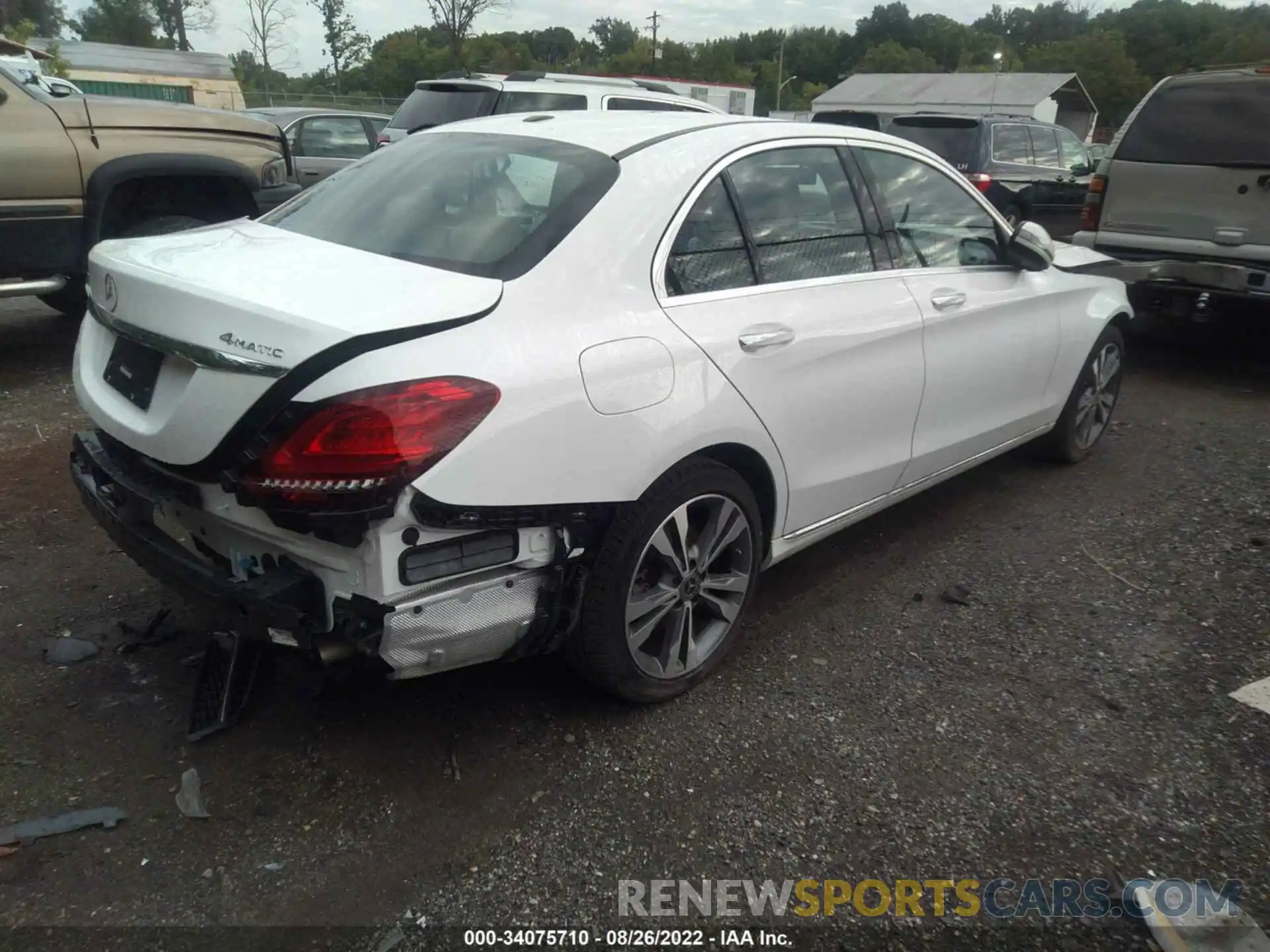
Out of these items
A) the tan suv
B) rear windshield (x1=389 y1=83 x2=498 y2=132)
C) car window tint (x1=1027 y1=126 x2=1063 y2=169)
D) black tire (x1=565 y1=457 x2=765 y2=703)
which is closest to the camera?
black tire (x1=565 y1=457 x2=765 y2=703)

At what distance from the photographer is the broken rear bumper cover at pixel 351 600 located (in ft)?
7.60

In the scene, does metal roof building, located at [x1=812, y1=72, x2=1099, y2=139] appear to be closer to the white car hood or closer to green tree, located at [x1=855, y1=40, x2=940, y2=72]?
green tree, located at [x1=855, y1=40, x2=940, y2=72]

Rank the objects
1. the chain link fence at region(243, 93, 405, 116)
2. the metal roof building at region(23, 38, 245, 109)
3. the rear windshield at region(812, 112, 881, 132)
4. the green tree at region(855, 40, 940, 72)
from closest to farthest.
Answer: the rear windshield at region(812, 112, 881, 132)
the chain link fence at region(243, 93, 405, 116)
the metal roof building at region(23, 38, 245, 109)
the green tree at region(855, 40, 940, 72)

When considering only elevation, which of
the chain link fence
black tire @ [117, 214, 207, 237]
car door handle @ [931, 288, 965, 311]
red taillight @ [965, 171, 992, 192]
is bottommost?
the chain link fence

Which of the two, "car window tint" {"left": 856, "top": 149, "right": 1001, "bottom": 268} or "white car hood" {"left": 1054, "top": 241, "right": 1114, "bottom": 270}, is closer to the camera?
"car window tint" {"left": 856, "top": 149, "right": 1001, "bottom": 268}

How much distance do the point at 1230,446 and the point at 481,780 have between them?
16.5ft

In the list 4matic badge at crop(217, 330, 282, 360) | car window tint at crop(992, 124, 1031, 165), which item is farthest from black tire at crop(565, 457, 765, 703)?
car window tint at crop(992, 124, 1031, 165)

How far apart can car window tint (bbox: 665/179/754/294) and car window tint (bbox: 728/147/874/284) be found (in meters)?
0.08

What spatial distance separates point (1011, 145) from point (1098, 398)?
29.3 feet

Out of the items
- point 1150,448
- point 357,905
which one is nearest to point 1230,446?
point 1150,448

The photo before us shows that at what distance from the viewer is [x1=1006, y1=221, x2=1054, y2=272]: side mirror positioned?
4.23 meters

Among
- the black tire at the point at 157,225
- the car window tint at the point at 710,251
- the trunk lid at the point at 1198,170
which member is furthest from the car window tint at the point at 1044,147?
the car window tint at the point at 710,251

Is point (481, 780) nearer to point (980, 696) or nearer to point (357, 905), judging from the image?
point (357, 905)

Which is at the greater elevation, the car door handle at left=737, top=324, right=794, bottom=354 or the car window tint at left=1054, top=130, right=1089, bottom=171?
the car door handle at left=737, top=324, right=794, bottom=354
